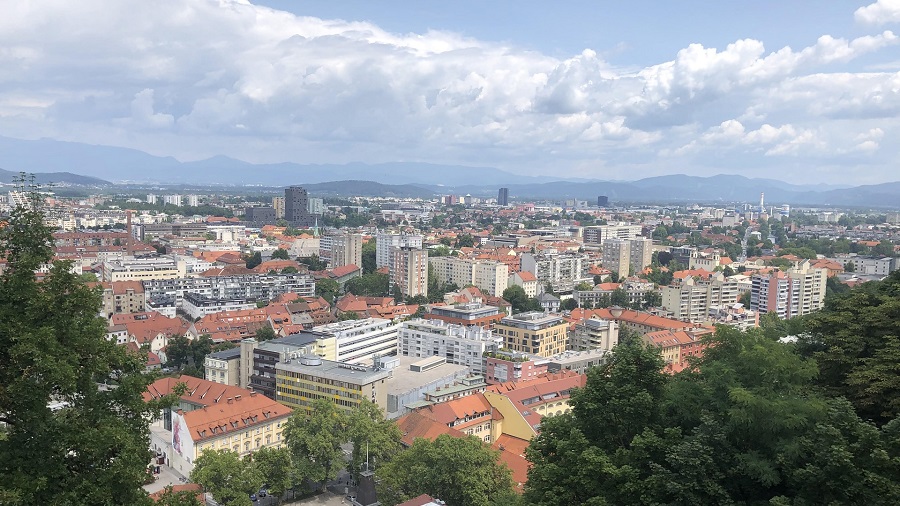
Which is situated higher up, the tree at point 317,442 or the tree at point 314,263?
the tree at point 317,442

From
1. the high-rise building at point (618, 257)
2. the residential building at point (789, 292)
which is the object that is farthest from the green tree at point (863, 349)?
the high-rise building at point (618, 257)

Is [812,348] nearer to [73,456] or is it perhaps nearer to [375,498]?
[375,498]

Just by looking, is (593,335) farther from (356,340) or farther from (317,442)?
(317,442)

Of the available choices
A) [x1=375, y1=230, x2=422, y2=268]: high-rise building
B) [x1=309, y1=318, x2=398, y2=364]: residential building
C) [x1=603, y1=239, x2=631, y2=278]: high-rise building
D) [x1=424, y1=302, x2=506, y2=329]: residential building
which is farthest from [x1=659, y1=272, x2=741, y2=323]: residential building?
[x1=375, y1=230, x2=422, y2=268]: high-rise building

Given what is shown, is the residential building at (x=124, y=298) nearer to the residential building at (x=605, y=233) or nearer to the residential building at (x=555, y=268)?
the residential building at (x=555, y=268)

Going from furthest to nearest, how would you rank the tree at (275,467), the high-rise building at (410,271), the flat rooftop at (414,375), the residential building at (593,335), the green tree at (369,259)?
the green tree at (369,259) → the high-rise building at (410,271) → the residential building at (593,335) → the flat rooftop at (414,375) → the tree at (275,467)

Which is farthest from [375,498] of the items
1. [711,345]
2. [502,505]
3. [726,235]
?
[726,235]

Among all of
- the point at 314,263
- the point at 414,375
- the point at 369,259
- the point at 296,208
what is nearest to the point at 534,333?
the point at 414,375
